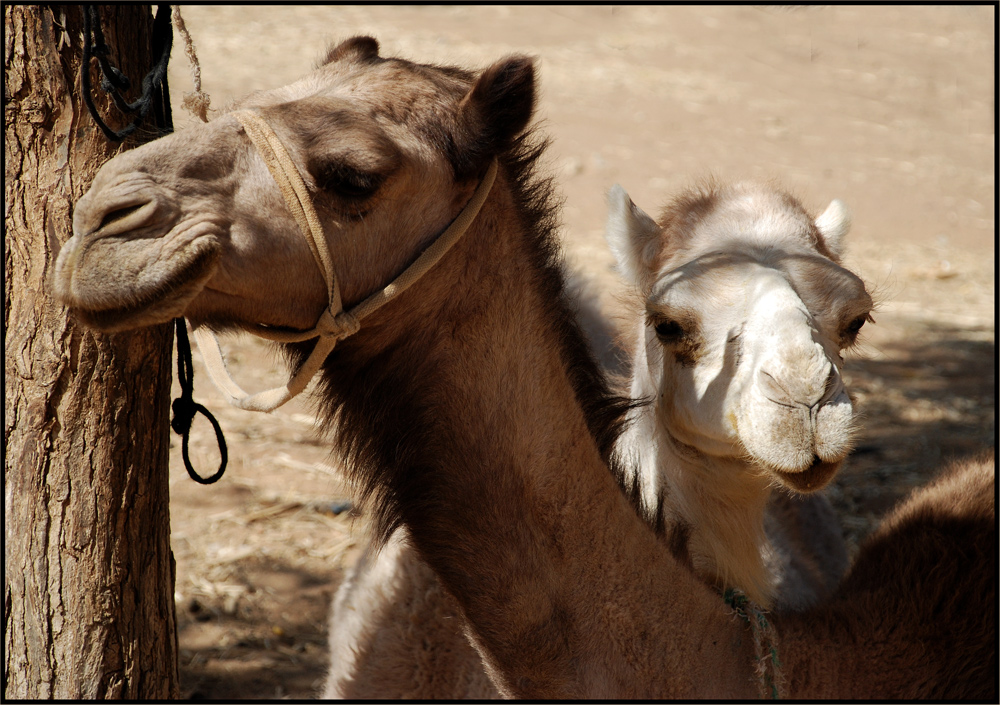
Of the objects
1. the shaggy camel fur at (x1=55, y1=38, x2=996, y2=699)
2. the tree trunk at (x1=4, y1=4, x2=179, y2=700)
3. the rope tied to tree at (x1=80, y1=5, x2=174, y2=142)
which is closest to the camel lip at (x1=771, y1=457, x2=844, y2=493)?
the shaggy camel fur at (x1=55, y1=38, x2=996, y2=699)

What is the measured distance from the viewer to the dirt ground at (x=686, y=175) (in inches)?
158

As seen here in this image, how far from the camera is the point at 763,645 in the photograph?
2.26m

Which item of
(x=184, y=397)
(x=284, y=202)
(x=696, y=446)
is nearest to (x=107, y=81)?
(x=284, y=202)

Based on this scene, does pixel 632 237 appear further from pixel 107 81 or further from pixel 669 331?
pixel 107 81

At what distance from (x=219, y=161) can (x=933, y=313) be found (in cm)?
725

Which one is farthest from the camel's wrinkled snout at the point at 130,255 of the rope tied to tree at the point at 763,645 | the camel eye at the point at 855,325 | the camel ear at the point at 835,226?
the camel ear at the point at 835,226

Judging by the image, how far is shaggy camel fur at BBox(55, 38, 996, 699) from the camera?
1.58 m

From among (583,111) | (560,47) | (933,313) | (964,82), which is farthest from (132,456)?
(964,82)

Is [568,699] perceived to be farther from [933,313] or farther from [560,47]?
[560,47]

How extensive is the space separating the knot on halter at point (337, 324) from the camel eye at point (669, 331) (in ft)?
3.33

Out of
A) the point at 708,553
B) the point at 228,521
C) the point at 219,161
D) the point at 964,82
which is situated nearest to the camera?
the point at 219,161

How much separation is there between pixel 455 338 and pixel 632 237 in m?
1.15

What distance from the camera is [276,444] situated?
197 inches

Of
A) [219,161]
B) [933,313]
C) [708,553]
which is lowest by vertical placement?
[933,313]
